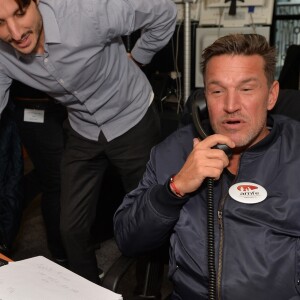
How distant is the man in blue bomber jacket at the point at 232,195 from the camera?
1052 millimetres

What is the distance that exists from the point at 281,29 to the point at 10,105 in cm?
182

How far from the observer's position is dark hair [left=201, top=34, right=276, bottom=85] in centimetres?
119

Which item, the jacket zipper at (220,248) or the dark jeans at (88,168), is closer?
the jacket zipper at (220,248)

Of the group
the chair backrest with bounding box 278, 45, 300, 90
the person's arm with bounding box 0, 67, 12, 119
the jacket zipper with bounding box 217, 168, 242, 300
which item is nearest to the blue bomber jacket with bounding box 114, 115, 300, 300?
the jacket zipper with bounding box 217, 168, 242, 300

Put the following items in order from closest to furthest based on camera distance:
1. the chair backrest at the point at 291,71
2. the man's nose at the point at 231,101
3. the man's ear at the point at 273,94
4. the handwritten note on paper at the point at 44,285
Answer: the handwritten note on paper at the point at 44,285
the man's nose at the point at 231,101
the man's ear at the point at 273,94
the chair backrest at the point at 291,71

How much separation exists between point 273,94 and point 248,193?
33 centimetres

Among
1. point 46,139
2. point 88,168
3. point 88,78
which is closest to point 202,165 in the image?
point 88,78

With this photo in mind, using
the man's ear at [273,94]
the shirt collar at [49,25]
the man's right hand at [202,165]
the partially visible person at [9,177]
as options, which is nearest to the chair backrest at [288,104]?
the man's ear at [273,94]

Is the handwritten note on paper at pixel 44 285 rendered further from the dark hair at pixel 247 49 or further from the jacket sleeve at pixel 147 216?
the dark hair at pixel 247 49

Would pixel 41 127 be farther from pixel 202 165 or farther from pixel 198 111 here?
pixel 202 165

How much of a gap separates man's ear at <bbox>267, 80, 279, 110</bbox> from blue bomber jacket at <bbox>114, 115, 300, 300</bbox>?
7cm

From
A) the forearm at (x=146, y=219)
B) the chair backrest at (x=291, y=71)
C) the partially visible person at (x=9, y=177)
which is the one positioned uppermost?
the chair backrest at (x=291, y=71)

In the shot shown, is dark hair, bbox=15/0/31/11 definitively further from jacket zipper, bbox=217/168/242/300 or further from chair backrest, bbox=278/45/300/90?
chair backrest, bbox=278/45/300/90

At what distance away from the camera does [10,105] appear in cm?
205
